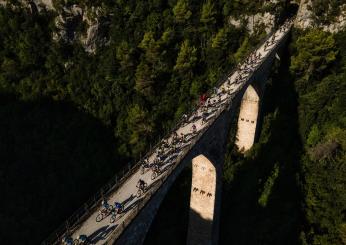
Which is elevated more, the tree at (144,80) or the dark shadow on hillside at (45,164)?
the tree at (144,80)

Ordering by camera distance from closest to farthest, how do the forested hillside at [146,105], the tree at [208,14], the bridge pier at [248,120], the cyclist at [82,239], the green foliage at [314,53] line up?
the cyclist at [82,239]
the forested hillside at [146,105]
the bridge pier at [248,120]
the green foliage at [314,53]
the tree at [208,14]

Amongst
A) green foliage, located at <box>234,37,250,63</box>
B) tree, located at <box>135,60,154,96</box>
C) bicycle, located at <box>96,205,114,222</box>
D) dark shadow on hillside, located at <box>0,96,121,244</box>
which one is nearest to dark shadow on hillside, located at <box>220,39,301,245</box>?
green foliage, located at <box>234,37,250,63</box>

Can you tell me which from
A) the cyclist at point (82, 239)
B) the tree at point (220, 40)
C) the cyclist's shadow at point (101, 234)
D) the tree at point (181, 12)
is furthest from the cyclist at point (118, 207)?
the tree at point (181, 12)

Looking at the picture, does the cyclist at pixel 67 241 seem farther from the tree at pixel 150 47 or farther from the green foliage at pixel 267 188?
the tree at pixel 150 47

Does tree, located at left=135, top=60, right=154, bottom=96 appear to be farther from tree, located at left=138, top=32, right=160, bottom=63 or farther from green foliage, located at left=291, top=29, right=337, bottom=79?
green foliage, located at left=291, top=29, right=337, bottom=79

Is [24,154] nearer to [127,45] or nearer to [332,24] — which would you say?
[127,45]
